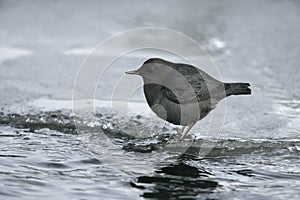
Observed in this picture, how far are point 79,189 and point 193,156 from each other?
1131 mm

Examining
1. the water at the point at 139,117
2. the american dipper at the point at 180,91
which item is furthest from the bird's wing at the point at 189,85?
the water at the point at 139,117

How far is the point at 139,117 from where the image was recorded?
6.09 m

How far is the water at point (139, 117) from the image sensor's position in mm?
4352

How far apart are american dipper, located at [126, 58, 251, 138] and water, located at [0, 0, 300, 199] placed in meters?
0.24

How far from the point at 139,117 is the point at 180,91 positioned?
899mm

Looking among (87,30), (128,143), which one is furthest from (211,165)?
(87,30)

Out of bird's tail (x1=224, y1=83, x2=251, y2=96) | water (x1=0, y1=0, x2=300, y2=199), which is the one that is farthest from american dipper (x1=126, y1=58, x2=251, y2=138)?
water (x1=0, y1=0, x2=300, y2=199)

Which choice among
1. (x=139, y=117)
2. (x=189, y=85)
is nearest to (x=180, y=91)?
(x=189, y=85)

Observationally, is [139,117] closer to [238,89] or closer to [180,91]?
[180,91]

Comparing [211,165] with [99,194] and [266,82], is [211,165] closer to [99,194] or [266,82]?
[99,194]

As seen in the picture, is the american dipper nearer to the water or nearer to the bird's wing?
the bird's wing

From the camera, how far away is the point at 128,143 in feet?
17.4

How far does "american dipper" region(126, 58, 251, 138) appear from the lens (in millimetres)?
5191

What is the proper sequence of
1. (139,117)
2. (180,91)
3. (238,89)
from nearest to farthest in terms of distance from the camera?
(180,91) < (238,89) < (139,117)
